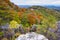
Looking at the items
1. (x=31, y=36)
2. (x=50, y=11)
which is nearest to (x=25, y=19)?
(x=31, y=36)

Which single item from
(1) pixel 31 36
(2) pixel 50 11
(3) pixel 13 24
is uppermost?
(2) pixel 50 11

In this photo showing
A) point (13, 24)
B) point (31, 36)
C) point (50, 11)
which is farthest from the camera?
point (50, 11)

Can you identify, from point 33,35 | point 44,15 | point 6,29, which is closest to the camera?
point 33,35

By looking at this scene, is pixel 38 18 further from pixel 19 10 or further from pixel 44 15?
pixel 19 10

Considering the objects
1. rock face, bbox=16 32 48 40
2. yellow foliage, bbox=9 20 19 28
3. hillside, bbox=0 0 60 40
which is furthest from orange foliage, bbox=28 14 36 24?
rock face, bbox=16 32 48 40

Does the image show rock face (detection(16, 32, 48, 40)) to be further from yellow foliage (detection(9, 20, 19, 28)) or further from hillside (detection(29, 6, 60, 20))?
hillside (detection(29, 6, 60, 20))

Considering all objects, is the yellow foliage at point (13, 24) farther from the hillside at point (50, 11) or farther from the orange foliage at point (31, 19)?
the hillside at point (50, 11)

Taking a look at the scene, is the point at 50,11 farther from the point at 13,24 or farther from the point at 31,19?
the point at 13,24

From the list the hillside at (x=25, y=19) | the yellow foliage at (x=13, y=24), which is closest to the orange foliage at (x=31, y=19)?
the hillside at (x=25, y=19)

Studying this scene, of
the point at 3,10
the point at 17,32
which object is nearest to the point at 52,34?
the point at 17,32

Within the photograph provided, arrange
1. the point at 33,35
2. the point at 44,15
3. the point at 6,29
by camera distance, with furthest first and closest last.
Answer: the point at 44,15, the point at 6,29, the point at 33,35

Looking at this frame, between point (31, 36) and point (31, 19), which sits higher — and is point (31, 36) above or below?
below
